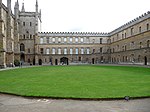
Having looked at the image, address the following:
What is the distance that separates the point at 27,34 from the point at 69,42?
17.0 meters

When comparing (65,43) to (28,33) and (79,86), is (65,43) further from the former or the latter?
(79,86)

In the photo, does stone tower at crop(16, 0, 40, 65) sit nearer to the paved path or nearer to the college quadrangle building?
the college quadrangle building

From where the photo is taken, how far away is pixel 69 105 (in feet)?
25.5

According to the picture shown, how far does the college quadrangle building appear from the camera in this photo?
4681 centimetres

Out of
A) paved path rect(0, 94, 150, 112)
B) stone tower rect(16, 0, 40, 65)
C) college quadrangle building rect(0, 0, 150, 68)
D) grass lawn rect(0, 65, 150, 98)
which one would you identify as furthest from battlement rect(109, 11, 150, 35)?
paved path rect(0, 94, 150, 112)

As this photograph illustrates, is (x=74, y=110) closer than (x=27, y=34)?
Yes

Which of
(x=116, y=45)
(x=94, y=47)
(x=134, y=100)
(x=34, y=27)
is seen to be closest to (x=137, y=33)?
(x=116, y=45)

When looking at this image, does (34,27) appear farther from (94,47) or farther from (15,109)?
(15,109)

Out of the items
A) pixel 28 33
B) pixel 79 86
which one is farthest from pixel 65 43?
pixel 79 86

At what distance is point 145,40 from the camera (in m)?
48.3

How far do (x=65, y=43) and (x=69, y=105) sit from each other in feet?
222

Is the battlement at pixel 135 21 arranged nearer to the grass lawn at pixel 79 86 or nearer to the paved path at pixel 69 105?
the grass lawn at pixel 79 86

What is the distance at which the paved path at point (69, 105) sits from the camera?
279 inches

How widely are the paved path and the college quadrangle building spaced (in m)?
32.0
